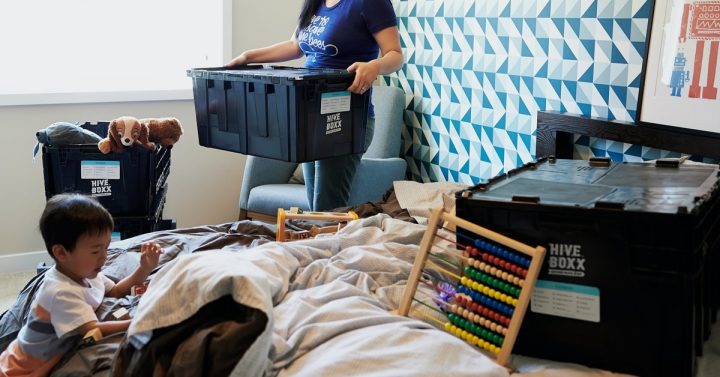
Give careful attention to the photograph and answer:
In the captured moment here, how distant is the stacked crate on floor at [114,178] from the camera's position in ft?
9.90

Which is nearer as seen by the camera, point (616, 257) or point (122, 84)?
point (616, 257)

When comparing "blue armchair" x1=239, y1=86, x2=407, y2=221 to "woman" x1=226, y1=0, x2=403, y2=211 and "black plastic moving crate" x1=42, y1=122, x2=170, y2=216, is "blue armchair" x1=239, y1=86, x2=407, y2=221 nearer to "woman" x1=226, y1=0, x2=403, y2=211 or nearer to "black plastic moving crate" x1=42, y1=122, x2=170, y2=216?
"woman" x1=226, y1=0, x2=403, y2=211

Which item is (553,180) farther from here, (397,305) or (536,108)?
(536,108)

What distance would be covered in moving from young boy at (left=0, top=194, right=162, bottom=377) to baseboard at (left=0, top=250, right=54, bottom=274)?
84.7 inches

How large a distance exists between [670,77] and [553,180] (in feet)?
3.30

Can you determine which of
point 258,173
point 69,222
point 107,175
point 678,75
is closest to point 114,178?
point 107,175

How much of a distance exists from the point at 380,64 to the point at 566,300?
1287 mm

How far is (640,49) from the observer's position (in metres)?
3.04

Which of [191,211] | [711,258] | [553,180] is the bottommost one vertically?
[191,211]

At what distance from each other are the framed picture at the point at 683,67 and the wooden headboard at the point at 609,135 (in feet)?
0.12

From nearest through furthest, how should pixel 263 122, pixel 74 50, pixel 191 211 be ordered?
pixel 263 122 → pixel 74 50 → pixel 191 211

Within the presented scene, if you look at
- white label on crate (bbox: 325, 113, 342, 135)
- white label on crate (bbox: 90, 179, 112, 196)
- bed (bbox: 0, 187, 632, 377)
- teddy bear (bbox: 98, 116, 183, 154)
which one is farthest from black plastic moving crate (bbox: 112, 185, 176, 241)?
bed (bbox: 0, 187, 632, 377)

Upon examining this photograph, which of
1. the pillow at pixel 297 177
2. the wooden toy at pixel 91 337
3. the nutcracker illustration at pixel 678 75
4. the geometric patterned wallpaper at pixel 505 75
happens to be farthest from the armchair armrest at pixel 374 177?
the wooden toy at pixel 91 337

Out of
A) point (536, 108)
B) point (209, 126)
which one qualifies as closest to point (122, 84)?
point (209, 126)
